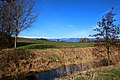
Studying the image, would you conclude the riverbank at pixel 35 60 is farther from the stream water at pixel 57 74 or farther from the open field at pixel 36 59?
the stream water at pixel 57 74

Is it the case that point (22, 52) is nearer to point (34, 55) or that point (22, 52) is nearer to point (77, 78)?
point (34, 55)

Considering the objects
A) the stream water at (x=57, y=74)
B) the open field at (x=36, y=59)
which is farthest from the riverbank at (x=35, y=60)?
the stream water at (x=57, y=74)

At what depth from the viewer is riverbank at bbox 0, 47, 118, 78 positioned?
19344mm

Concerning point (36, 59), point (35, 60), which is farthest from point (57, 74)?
point (36, 59)

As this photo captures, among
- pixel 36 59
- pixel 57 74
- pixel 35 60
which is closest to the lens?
pixel 57 74

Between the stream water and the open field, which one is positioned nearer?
the stream water

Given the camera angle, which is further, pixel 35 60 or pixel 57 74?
pixel 35 60

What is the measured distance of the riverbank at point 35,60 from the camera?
63.5ft

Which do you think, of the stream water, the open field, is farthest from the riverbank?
the stream water

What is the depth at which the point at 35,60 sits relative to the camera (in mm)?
22031

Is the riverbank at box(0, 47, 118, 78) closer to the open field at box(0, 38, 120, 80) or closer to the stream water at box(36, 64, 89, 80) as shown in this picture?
the open field at box(0, 38, 120, 80)

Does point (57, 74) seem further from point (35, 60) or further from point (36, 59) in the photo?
point (36, 59)

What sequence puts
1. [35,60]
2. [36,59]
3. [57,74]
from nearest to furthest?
[57,74]
[35,60]
[36,59]

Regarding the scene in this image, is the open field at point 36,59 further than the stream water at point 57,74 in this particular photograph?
Result: Yes
